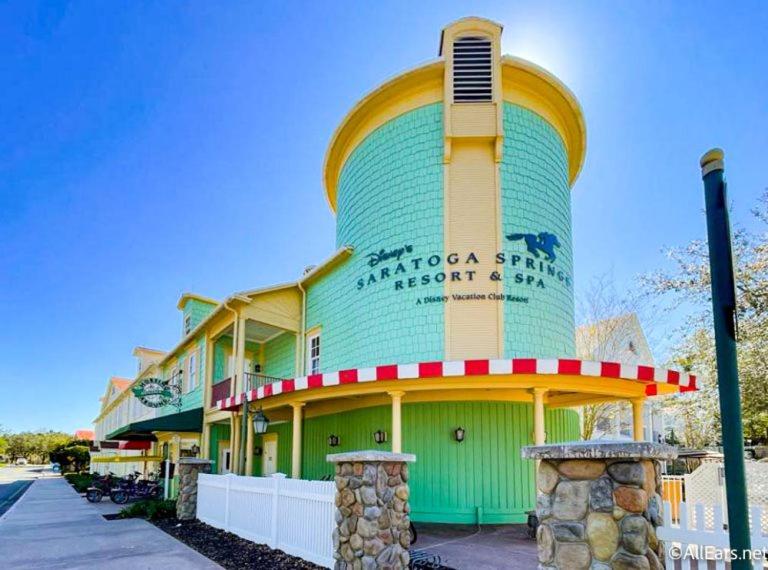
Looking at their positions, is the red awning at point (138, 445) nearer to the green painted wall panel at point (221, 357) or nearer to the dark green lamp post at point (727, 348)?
the green painted wall panel at point (221, 357)

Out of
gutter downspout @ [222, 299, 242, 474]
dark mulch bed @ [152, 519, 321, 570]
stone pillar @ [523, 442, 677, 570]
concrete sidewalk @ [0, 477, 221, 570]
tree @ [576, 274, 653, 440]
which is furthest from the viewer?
tree @ [576, 274, 653, 440]

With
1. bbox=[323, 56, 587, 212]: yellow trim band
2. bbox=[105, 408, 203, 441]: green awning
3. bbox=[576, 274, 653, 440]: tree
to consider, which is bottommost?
bbox=[105, 408, 203, 441]: green awning

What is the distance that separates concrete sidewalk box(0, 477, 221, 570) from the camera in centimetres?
816

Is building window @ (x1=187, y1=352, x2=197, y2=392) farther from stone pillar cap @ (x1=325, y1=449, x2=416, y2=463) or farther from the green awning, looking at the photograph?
stone pillar cap @ (x1=325, y1=449, x2=416, y2=463)

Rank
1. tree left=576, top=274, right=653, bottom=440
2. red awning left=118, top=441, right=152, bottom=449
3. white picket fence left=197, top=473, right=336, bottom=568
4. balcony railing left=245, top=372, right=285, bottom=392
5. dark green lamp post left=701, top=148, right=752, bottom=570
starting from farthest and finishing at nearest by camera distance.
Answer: red awning left=118, top=441, right=152, bottom=449 < tree left=576, top=274, right=653, bottom=440 < balcony railing left=245, top=372, right=285, bottom=392 < white picket fence left=197, top=473, right=336, bottom=568 < dark green lamp post left=701, top=148, right=752, bottom=570

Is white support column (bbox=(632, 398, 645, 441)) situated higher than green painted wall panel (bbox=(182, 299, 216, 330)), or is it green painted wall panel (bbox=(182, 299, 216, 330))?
green painted wall panel (bbox=(182, 299, 216, 330))

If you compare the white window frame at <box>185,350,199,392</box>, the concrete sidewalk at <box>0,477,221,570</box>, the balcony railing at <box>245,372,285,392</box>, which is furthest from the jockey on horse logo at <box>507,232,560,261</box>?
the white window frame at <box>185,350,199,392</box>

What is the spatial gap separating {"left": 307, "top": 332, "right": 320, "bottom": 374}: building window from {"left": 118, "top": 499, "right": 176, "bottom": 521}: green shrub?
15.7ft

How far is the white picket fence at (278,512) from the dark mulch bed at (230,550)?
12cm

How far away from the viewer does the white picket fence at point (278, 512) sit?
24.1ft

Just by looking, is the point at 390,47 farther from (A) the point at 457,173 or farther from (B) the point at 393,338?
(B) the point at 393,338

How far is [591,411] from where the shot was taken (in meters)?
19.0

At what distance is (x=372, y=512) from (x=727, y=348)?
A: 467cm

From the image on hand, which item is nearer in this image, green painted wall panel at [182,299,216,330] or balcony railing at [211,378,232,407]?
balcony railing at [211,378,232,407]
